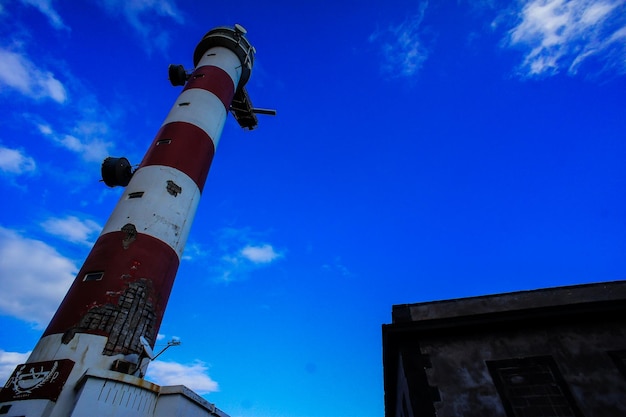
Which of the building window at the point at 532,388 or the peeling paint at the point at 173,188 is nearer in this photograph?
the building window at the point at 532,388

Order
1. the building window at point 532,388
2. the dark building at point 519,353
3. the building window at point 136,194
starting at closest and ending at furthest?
the building window at point 532,388
the dark building at point 519,353
the building window at point 136,194

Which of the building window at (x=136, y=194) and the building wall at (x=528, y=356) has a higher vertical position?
the building window at (x=136, y=194)

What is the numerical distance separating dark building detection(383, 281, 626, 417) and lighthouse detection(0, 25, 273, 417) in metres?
5.56

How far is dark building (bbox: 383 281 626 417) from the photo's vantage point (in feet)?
24.7

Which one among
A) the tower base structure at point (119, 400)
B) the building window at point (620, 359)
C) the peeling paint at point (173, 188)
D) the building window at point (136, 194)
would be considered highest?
the peeling paint at point (173, 188)

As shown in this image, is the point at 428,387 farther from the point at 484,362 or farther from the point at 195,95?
the point at 195,95

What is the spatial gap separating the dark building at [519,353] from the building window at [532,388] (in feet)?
0.06

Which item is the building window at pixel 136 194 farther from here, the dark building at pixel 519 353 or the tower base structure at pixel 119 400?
the dark building at pixel 519 353

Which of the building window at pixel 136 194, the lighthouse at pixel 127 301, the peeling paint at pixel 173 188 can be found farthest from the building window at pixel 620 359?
the building window at pixel 136 194

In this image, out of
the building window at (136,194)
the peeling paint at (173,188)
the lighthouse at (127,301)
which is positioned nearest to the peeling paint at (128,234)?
the lighthouse at (127,301)

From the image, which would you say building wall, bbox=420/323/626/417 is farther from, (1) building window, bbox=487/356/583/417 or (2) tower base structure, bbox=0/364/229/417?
(2) tower base structure, bbox=0/364/229/417

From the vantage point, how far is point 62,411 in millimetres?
6785

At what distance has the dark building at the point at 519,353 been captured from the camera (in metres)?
7.54

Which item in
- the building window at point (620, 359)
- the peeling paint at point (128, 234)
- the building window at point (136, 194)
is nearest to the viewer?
the building window at point (620, 359)
